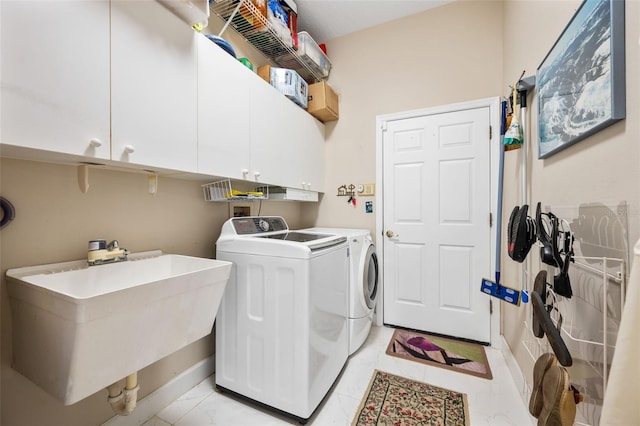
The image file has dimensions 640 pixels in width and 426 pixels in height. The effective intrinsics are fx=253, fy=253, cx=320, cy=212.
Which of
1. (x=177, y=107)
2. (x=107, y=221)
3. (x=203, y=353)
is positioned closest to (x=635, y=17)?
(x=177, y=107)

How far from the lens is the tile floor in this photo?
1433 millimetres

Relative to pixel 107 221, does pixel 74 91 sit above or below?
above

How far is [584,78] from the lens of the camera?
3.04ft

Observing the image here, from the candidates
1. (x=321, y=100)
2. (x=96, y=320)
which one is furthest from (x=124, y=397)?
(x=321, y=100)

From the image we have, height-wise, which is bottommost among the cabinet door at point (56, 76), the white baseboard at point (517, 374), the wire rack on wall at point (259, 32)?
the white baseboard at point (517, 374)

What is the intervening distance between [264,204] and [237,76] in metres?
1.11

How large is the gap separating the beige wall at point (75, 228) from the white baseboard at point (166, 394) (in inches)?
1.3

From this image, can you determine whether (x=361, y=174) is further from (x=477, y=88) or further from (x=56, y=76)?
(x=56, y=76)

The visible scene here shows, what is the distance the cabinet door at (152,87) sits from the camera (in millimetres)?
1016

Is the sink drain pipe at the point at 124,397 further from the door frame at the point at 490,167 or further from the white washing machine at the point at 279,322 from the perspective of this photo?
the door frame at the point at 490,167

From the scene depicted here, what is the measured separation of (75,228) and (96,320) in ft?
2.10

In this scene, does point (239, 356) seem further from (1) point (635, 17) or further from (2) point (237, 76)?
(1) point (635, 17)

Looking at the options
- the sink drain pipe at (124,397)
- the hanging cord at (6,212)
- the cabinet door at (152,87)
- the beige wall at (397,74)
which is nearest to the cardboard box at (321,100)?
the beige wall at (397,74)

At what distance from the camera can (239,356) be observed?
1563 mm
